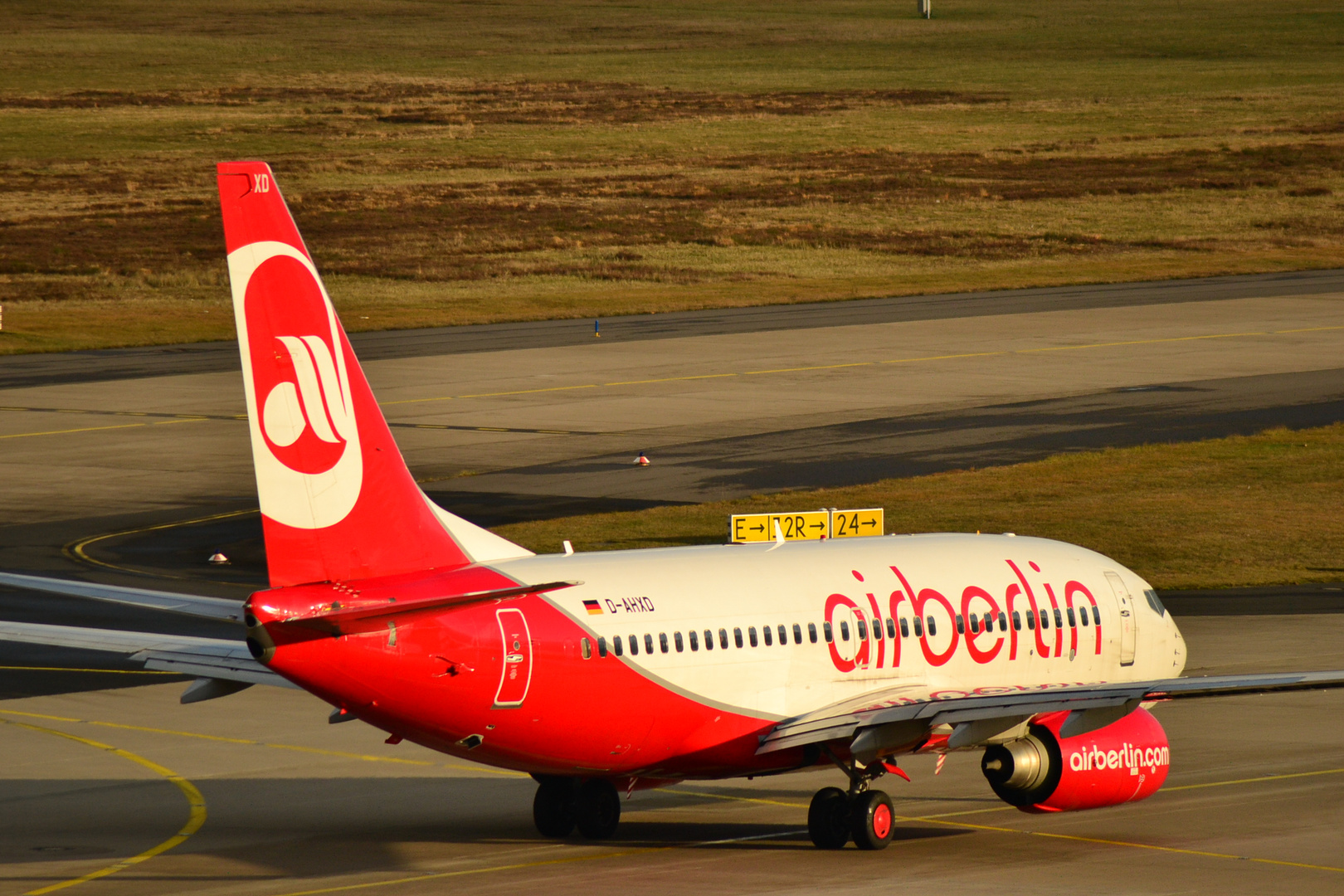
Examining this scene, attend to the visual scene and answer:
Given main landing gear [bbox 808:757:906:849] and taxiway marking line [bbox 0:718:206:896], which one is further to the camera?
main landing gear [bbox 808:757:906:849]

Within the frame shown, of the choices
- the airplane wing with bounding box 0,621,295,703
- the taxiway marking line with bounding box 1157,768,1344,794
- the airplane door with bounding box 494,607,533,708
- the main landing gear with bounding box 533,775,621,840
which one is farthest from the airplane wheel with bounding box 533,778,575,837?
the taxiway marking line with bounding box 1157,768,1344,794

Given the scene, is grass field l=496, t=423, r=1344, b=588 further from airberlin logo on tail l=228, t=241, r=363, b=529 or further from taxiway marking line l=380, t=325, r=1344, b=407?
airberlin logo on tail l=228, t=241, r=363, b=529

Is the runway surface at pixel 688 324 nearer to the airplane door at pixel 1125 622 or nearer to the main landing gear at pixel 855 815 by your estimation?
the airplane door at pixel 1125 622

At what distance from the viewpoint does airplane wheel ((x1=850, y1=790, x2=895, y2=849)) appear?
2825 centimetres

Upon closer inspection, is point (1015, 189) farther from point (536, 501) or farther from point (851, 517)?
point (851, 517)

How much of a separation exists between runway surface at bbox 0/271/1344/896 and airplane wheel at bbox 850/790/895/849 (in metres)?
0.40

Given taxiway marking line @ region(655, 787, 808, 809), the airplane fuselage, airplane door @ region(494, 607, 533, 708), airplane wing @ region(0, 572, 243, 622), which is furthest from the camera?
taxiway marking line @ region(655, 787, 808, 809)

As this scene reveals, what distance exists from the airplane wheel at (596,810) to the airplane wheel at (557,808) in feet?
0.37

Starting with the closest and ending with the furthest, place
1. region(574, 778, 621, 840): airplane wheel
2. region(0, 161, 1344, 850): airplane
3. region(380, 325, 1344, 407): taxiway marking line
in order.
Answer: region(0, 161, 1344, 850): airplane
region(574, 778, 621, 840): airplane wheel
region(380, 325, 1344, 407): taxiway marking line

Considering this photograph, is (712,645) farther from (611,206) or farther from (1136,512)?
(611,206)

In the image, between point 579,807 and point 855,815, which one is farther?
point 579,807

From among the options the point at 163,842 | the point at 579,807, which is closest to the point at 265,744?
the point at 163,842

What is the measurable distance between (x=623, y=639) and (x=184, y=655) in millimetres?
6136

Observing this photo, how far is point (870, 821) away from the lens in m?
28.2
